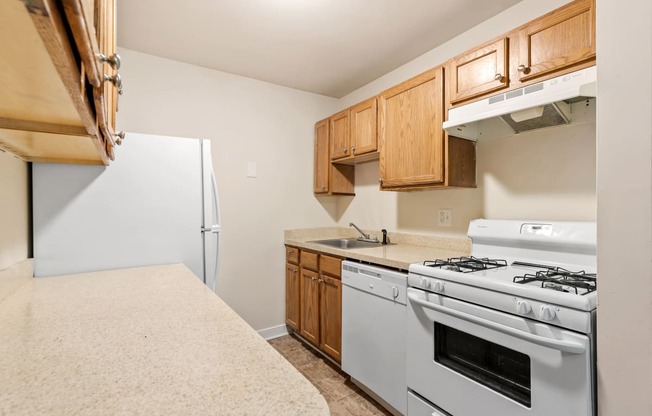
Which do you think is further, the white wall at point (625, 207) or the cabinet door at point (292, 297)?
the cabinet door at point (292, 297)

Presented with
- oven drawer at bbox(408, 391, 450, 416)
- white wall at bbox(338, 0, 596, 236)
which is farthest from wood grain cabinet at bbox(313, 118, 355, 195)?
oven drawer at bbox(408, 391, 450, 416)

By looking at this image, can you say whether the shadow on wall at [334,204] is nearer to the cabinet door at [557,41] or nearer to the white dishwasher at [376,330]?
the white dishwasher at [376,330]

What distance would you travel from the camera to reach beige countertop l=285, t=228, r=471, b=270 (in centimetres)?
186

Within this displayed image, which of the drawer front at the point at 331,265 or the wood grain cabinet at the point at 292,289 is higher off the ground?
the drawer front at the point at 331,265

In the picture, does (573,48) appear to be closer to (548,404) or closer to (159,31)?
(548,404)

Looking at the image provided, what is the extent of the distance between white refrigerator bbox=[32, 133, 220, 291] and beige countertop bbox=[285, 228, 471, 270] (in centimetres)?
89

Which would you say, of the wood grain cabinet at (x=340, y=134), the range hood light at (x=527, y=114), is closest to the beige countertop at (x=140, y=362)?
the range hood light at (x=527, y=114)

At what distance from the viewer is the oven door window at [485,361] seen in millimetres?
1231

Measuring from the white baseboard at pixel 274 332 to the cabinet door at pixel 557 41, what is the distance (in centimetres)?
276

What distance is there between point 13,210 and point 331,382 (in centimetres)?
206

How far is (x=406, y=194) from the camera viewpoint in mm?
2627

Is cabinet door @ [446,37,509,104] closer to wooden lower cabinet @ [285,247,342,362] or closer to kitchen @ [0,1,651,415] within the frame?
kitchen @ [0,1,651,415]

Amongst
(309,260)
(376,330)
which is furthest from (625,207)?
(309,260)

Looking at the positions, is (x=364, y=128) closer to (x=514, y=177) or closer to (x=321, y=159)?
(x=321, y=159)
